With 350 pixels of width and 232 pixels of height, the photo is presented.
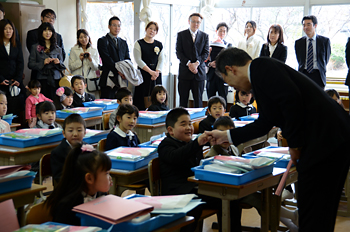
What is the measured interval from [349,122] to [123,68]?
504 centimetres

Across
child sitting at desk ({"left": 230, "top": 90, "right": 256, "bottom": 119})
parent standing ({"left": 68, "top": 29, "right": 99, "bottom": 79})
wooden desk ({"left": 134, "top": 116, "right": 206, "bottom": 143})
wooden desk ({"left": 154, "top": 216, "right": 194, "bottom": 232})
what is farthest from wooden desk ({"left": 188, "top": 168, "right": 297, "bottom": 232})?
parent standing ({"left": 68, "top": 29, "right": 99, "bottom": 79})

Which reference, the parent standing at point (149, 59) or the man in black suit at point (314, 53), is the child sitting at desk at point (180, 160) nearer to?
the parent standing at point (149, 59)

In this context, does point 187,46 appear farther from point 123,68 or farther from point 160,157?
point 160,157

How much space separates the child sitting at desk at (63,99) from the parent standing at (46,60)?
1272mm

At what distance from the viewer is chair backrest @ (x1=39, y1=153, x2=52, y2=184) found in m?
2.85

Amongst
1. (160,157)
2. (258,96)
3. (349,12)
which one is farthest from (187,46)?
(258,96)

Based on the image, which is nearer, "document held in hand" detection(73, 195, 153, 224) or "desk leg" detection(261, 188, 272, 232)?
"document held in hand" detection(73, 195, 153, 224)

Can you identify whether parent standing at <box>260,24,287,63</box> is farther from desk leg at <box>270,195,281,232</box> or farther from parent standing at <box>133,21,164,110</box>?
desk leg at <box>270,195,281,232</box>

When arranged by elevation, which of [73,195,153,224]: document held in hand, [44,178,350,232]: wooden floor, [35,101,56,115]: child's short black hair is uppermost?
[35,101,56,115]: child's short black hair

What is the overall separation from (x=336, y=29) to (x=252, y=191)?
6187 mm

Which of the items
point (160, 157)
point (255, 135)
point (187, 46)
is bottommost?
point (160, 157)

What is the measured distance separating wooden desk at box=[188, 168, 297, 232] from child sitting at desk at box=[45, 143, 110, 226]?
673 millimetres

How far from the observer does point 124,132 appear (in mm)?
3467

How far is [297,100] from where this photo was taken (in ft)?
6.25
